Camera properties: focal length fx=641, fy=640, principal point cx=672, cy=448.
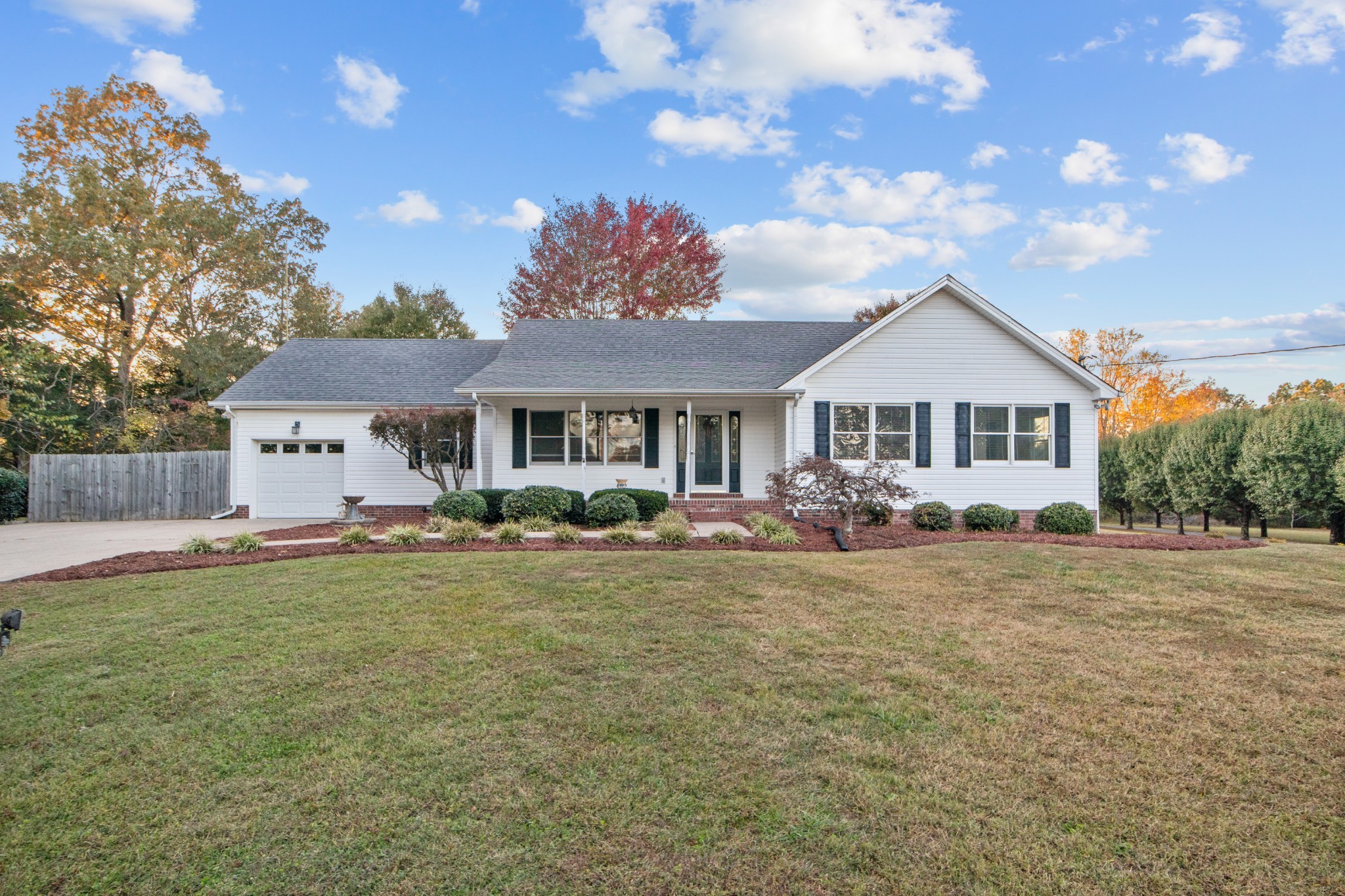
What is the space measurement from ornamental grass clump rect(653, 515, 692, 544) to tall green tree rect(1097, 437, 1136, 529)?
19636mm

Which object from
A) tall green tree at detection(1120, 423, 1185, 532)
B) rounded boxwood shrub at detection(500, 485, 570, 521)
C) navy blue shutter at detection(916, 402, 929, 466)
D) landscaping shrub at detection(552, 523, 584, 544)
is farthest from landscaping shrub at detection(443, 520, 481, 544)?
tall green tree at detection(1120, 423, 1185, 532)

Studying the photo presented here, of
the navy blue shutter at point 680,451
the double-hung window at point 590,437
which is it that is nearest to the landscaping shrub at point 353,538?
the double-hung window at point 590,437

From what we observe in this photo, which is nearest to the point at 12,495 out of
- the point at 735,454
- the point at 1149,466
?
the point at 735,454

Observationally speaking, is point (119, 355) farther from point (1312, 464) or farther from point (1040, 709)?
point (1312, 464)

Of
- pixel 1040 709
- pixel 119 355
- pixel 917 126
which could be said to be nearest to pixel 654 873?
pixel 1040 709

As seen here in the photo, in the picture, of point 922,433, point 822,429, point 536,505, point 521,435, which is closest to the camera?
point 536,505

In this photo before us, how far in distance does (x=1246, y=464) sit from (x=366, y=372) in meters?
24.6

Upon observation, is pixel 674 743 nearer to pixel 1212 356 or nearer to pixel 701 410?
pixel 701 410

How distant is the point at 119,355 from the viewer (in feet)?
78.5

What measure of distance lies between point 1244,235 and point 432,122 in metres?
21.0

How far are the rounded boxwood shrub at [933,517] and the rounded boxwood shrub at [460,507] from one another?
9.17 metres

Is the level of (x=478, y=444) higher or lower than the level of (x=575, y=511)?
higher

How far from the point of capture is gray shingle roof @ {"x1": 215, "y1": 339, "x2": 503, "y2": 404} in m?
16.5

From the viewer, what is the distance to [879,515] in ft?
44.2
